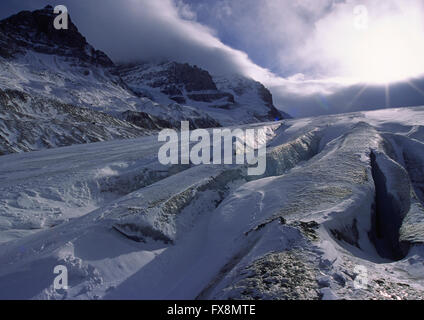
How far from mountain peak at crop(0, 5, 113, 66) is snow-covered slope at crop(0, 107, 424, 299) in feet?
484

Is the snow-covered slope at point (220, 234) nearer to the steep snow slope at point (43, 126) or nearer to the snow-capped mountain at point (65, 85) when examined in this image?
the steep snow slope at point (43, 126)

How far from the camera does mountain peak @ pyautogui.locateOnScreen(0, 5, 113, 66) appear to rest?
12888 cm

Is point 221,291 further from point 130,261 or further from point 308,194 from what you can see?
point 308,194

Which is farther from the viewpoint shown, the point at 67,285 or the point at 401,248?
the point at 401,248

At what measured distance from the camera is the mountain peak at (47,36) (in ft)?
423

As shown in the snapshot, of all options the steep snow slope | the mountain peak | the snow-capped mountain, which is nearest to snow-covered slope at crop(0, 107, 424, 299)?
the steep snow slope

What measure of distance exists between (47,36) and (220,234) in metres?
175

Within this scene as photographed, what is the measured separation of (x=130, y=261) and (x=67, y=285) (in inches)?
51.1

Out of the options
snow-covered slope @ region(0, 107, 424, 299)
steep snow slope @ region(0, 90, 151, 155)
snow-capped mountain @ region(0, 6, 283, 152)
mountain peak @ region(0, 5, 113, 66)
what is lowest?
snow-covered slope @ region(0, 107, 424, 299)

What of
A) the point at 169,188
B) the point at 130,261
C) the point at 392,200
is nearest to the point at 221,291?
the point at 130,261

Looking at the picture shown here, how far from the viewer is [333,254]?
4543 mm

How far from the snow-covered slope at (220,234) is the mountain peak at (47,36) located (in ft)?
484

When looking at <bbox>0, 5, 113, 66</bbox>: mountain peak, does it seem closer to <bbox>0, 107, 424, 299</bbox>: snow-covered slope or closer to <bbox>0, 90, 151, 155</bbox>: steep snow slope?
<bbox>0, 90, 151, 155</bbox>: steep snow slope
